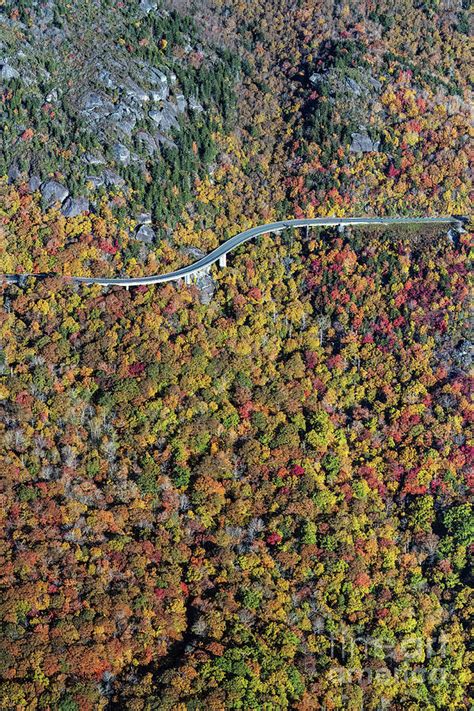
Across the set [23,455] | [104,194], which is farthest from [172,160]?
[23,455]

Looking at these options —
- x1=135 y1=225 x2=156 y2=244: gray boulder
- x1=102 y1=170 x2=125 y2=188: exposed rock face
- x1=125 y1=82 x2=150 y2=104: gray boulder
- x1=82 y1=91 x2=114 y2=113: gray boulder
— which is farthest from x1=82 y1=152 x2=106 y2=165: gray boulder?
x1=125 y1=82 x2=150 y2=104: gray boulder

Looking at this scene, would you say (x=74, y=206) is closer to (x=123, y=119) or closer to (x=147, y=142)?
(x=147, y=142)

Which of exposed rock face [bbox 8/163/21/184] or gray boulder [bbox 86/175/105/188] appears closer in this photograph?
exposed rock face [bbox 8/163/21/184]

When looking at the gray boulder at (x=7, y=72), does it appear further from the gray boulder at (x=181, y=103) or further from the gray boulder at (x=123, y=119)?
the gray boulder at (x=181, y=103)

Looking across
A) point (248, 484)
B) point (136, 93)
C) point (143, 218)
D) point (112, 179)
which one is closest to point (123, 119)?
point (136, 93)

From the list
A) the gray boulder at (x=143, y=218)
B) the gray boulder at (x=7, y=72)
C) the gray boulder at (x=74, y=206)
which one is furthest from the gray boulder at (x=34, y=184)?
the gray boulder at (x=7, y=72)

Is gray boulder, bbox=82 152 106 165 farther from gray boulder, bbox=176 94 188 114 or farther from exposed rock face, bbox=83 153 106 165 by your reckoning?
gray boulder, bbox=176 94 188 114
